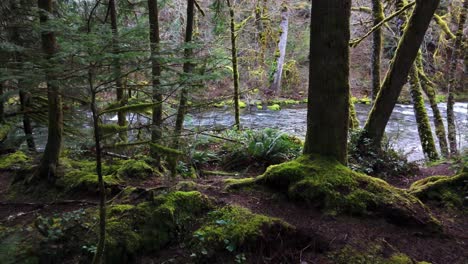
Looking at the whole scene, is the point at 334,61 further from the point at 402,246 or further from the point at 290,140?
the point at 290,140

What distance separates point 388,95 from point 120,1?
6.08 m

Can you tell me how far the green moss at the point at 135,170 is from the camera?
5.32m

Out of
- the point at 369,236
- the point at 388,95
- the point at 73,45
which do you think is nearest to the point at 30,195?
the point at 73,45

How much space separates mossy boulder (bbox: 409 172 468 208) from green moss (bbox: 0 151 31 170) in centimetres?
650

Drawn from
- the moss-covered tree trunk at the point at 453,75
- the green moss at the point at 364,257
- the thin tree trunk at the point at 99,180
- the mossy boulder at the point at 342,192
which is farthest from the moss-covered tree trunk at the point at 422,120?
the thin tree trunk at the point at 99,180

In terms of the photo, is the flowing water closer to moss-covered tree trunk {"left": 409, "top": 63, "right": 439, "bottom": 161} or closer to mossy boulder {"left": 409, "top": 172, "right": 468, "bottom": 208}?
moss-covered tree trunk {"left": 409, "top": 63, "right": 439, "bottom": 161}

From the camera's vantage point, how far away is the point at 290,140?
27.1 ft

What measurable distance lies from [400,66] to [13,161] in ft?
→ 25.1

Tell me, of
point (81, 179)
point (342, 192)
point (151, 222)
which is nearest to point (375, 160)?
point (342, 192)

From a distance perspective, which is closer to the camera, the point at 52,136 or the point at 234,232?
the point at 234,232

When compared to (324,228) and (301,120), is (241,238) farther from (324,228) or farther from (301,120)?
(301,120)

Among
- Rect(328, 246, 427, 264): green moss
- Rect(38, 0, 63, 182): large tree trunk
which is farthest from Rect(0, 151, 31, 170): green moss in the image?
Rect(328, 246, 427, 264): green moss

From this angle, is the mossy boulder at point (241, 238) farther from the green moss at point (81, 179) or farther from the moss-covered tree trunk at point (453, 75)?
the moss-covered tree trunk at point (453, 75)

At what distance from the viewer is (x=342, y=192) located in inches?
154
